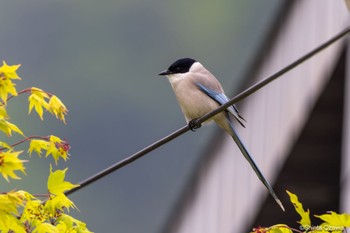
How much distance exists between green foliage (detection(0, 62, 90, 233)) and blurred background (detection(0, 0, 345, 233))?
46.0 meters

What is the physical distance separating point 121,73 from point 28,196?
61235 mm

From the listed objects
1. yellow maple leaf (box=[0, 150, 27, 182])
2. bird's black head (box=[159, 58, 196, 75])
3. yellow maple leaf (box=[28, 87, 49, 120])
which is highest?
yellow maple leaf (box=[28, 87, 49, 120])

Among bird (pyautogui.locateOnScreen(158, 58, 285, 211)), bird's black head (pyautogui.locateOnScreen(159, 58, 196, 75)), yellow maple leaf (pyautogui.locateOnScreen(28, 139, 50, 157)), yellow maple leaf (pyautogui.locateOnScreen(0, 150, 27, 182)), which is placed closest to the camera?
yellow maple leaf (pyautogui.locateOnScreen(0, 150, 27, 182))

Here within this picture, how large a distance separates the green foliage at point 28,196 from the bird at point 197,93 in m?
2.05

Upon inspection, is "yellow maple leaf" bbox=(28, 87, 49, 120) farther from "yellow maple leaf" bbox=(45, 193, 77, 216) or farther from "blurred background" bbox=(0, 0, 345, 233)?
"blurred background" bbox=(0, 0, 345, 233)

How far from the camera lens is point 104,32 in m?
74.7

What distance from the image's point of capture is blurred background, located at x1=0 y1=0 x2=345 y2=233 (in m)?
60.2

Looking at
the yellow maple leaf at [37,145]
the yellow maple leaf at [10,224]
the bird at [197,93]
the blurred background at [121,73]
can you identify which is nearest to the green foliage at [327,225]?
the yellow maple leaf at [10,224]

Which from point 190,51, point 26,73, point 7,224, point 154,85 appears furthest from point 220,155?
point 190,51

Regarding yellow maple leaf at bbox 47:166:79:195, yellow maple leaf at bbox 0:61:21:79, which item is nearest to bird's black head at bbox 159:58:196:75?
yellow maple leaf at bbox 47:166:79:195

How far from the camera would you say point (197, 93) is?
8203mm

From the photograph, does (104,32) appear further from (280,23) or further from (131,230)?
(280,23)

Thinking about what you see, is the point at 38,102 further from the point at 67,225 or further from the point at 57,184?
the point at 67,225

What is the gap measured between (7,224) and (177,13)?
6792 cm
